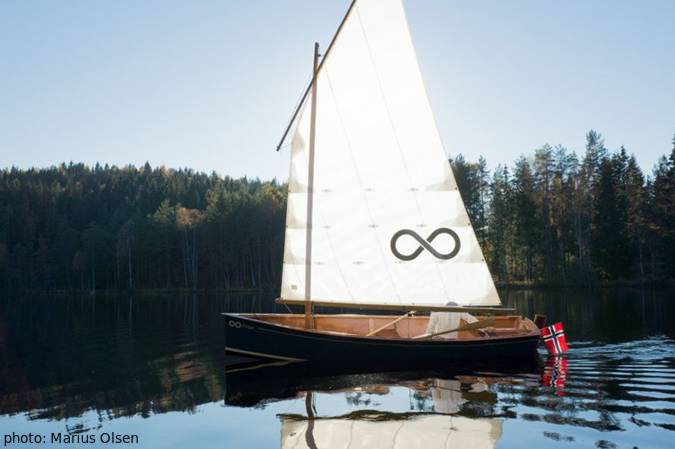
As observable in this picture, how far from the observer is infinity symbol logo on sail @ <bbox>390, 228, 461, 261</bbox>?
19984 mm

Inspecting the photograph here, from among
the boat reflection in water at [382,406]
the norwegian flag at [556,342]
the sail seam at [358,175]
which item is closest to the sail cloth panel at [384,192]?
the sail seam at [358,175]

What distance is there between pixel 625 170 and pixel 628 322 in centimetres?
5760

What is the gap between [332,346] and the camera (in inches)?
770

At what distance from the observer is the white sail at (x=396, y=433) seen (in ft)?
36.1

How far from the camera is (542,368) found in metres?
18.7

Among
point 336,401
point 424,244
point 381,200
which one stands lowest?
point 336,401

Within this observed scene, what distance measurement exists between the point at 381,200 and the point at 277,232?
8143 centimetres

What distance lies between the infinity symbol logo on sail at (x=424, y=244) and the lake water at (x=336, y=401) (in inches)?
154

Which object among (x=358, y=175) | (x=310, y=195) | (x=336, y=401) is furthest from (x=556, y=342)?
(x=310, y=195)

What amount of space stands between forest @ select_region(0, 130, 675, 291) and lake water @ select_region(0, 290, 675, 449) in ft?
181

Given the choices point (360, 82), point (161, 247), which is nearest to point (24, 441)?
point (360, 82)

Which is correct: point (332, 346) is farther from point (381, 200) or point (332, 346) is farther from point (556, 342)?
point (556, 342)

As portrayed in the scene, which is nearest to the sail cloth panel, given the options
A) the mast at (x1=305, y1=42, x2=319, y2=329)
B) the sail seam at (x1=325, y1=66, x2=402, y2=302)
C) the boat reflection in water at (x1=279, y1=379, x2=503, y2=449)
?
the sail seam at (x1=325, y1=66, x2=402, y2=302)

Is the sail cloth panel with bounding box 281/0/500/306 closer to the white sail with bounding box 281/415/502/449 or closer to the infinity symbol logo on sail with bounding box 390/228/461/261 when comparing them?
the infinity symbol logo on sail with bounding box 390/228/461/261
